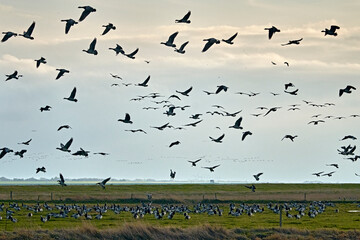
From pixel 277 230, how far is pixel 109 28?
1903cm

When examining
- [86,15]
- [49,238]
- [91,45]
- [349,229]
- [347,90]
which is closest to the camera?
[86,15]

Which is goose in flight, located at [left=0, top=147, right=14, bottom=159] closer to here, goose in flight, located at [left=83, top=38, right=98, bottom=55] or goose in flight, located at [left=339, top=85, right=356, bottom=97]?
goose in flight, located at [left=83, top=38, right=98, bottom=55]

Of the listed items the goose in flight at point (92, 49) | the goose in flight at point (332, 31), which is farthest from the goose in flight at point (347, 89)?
the goose in flight at point (92, 49)

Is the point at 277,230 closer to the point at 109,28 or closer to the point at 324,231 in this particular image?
the point at 324,231

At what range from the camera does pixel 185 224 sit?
5447 centimetres

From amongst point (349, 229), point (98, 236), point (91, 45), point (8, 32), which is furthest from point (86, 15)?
point (349, 229)

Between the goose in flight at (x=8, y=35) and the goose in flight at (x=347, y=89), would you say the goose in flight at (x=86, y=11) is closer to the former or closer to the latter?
the goose in flight at (x=8, y=35)

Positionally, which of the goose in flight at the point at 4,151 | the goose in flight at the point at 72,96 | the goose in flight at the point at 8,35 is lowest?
the goose in flight at the point at 4,151

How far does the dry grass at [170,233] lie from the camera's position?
4191cm

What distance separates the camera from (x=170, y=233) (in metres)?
43.3

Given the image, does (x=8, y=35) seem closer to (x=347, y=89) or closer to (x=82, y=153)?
(x=82, y=153)

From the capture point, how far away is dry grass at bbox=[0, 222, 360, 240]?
4191cm

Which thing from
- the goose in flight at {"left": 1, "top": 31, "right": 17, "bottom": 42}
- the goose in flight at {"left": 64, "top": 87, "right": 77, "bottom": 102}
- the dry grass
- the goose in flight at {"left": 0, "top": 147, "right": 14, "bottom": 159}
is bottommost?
the dry grass

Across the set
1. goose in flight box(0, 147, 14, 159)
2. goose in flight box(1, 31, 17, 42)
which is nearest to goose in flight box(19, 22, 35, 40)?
goose in flight box(1, 31, 17, 42)
